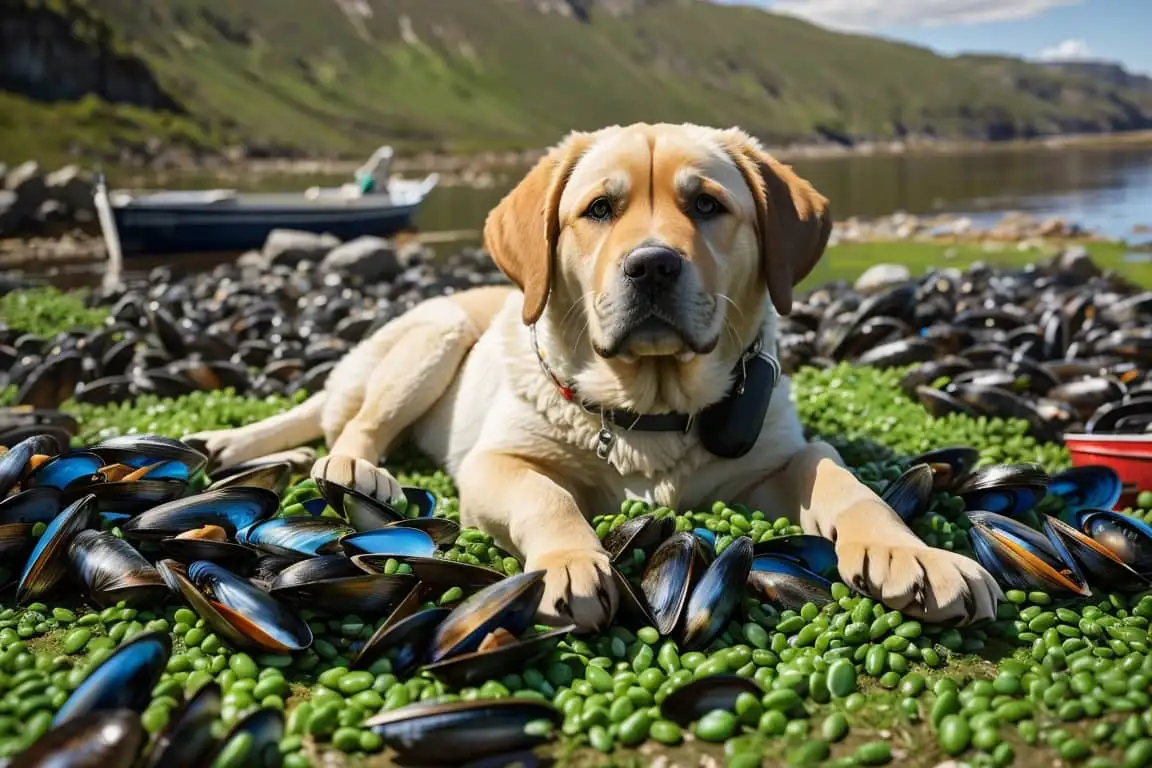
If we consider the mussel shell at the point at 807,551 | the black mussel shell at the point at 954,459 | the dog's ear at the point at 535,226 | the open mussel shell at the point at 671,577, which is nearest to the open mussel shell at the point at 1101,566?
the mussel shell at the point at 807,551

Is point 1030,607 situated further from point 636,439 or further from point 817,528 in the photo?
point 636,439

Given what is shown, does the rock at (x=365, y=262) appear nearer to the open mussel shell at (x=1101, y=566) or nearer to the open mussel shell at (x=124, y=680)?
the open mussel shell at (x=124, y=680)

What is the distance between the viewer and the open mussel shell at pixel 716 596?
3051 millimetres

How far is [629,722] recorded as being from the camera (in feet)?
8.52

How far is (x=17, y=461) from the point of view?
3936 millimetres

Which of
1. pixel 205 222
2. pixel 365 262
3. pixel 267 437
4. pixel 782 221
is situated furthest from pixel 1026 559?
pixel 205 222

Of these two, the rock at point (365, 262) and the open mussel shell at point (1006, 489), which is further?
the rock at point (365, 262)

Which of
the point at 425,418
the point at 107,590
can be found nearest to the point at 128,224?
the point at 425,418

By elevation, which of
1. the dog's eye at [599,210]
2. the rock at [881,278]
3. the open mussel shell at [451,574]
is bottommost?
the rock at [881,278]

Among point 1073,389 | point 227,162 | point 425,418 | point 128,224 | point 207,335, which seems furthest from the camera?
point 227,162

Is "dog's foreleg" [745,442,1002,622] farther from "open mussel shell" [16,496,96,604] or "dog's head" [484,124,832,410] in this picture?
"open mussel shell" [16,496,96,604]

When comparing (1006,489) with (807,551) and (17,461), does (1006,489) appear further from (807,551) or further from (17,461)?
(17,461)

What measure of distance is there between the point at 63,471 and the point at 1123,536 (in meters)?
4.48

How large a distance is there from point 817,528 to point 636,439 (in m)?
0.87
